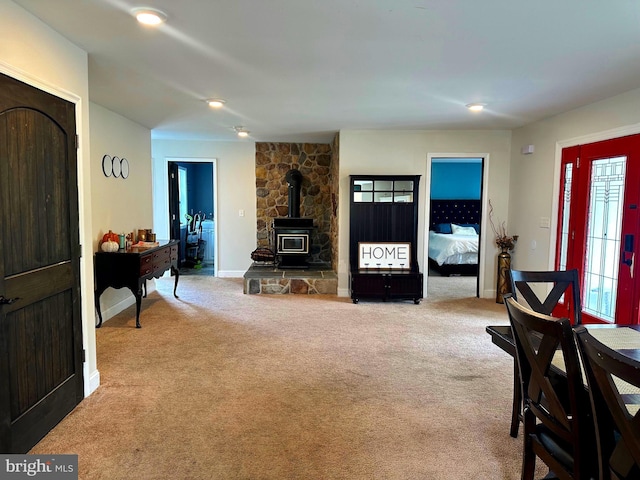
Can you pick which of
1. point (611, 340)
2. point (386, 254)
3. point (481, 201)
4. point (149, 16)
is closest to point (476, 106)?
point (481, 201)

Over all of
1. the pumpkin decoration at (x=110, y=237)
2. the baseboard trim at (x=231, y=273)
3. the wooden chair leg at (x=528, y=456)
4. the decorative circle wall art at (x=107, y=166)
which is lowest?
the baseboard trim at (x=231, y=273)

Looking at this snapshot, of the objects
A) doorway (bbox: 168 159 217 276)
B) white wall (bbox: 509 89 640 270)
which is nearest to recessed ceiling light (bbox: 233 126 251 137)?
doorway (bbox: 168 159 217 276)

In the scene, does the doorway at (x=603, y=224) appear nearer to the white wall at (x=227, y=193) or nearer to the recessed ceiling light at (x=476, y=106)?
the recessed ceiling light at (x=476, y=106)

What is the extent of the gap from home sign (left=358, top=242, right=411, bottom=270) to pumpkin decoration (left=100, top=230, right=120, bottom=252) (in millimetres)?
3053

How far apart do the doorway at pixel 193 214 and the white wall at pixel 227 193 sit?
0.33 feet

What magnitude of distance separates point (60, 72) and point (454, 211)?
8.38 meters

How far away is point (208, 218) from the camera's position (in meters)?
9.66

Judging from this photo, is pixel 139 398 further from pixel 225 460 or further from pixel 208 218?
pixel 208 218

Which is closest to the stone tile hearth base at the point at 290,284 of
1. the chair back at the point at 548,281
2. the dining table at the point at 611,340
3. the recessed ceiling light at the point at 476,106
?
the recessed ceiling light at the point at 476,106

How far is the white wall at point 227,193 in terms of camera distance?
732cm

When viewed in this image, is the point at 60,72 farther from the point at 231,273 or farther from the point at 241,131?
the point at 231,273

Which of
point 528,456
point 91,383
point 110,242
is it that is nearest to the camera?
point 528,456

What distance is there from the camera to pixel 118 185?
5180mm

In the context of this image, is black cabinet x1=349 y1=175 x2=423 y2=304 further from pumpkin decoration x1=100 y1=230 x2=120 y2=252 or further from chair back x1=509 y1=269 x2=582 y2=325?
chair back x1=509 y1=269 x2=582 y2=325
